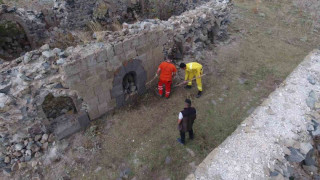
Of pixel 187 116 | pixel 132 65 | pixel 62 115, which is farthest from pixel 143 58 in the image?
pixel 62 115

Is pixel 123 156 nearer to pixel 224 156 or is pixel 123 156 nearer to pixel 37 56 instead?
pixel 224 156

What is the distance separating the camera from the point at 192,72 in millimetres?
6164

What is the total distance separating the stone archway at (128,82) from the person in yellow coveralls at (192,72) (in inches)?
44.4

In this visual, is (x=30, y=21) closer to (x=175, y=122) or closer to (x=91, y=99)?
(x=91, y=99)

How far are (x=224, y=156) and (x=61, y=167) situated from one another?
3.22 m

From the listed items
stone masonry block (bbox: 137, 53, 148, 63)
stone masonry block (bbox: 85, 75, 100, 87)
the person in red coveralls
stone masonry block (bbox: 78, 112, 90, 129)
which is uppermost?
stone masonry block (bbox: 137, 53, 148, 63)

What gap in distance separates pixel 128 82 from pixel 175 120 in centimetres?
159

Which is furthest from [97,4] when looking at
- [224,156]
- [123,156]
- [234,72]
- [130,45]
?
[224,156]

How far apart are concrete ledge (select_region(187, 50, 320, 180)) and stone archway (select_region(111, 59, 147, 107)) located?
2738 mm

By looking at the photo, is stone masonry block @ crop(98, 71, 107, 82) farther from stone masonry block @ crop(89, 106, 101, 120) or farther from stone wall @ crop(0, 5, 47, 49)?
stone wall @ crop(0, 5, 47, 49)

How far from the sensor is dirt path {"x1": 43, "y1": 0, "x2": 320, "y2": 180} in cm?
456

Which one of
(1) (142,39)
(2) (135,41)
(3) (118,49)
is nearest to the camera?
(3) (118,49)

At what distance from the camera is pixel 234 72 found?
7.36 m

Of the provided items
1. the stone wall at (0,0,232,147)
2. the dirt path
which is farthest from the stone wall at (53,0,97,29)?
the dirt path
